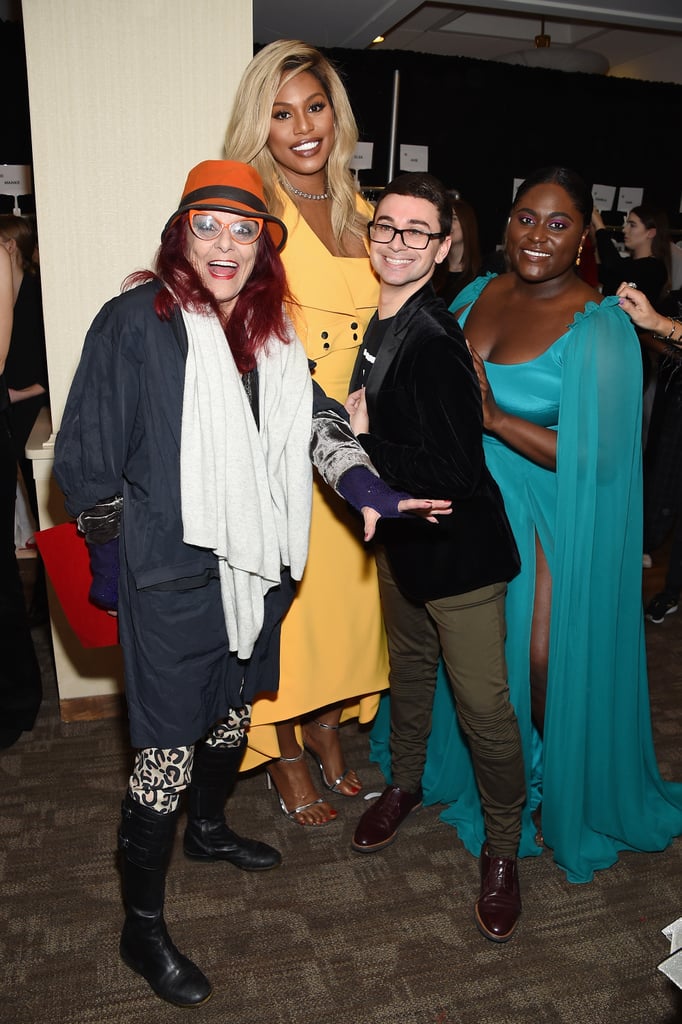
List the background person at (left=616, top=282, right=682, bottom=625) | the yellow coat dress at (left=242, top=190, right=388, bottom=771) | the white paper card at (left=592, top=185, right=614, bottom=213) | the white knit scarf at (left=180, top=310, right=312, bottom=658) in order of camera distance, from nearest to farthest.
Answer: the white knit scarf at (left=180, top=310, right=312, bottom=658), the yellow coat dress at (left=242, top=190, right=388, bottom=771), the background person at (left=616, top=282, right=682, bottom=625), the white paper card at (left=592, top=185, right=614, bottom=213)

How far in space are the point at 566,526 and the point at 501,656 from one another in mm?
365

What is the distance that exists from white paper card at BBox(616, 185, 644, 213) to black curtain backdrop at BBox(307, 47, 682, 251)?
0.23ft

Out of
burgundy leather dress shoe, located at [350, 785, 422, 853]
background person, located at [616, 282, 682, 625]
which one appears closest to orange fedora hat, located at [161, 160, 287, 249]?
burgundy leather dress shoe, located at [350, 785, 422, 853]

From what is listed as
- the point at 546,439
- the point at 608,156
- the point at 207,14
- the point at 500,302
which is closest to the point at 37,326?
the point at 207,14

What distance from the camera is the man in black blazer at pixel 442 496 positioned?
5.78 feet

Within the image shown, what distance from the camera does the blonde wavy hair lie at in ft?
6.57

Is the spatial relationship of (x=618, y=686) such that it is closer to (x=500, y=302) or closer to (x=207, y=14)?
(x=500, y=302)

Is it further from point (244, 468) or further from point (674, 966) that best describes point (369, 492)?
point (674, 966)

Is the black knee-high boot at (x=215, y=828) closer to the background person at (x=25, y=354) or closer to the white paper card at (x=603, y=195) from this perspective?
the background person at (x=25, y=354)

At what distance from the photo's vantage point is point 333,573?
93.3 inches

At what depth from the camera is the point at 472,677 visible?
2.04 metres

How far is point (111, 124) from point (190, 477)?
1.45 m

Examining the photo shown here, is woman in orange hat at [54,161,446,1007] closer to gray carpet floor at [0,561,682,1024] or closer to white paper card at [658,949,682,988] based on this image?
gray carpet floor at [0,561,682,1024]

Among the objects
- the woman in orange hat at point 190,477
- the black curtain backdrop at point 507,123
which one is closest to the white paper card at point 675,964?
the woman in orange hat at point 190,477
